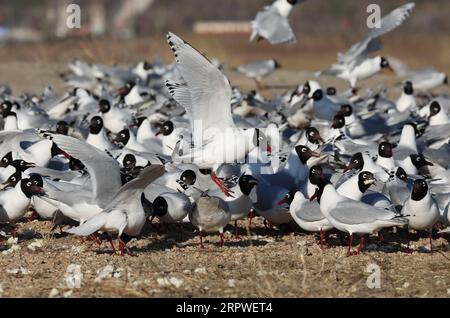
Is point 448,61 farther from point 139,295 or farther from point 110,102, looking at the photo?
point 139,295

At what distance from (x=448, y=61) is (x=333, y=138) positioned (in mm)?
16792

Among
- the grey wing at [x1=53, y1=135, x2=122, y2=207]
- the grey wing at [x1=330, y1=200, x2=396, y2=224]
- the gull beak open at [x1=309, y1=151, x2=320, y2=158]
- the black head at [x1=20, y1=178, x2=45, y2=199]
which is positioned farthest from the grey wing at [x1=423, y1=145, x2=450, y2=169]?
the black head at [x1=20, y1=178, x2=45, y2=199]

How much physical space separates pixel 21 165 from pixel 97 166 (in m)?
2.07

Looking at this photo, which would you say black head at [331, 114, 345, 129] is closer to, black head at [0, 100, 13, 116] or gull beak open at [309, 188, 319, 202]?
gull beak open at [309, 188, 319, 202]

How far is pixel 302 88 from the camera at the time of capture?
1496cm

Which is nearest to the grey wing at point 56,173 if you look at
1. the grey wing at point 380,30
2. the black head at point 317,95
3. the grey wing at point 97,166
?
the grey wing at point 97,166

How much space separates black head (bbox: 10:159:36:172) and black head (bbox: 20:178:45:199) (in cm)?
111

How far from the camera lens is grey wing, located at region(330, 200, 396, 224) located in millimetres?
7586

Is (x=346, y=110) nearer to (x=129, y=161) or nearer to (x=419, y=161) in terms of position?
(x=419, y=161)

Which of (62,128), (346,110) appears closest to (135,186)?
(62,128)

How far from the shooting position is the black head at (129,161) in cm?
966

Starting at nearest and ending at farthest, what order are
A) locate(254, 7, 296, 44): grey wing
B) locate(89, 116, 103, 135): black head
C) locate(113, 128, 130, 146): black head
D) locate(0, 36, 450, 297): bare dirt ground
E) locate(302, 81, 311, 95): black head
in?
1. locate(0, 36, 450, 297): bare dirt ground
2. locate(89, 116, 103, 135): black head
3. locate(113, 128, 130, 146): black head
4. locate(254, 7, 296, 44): grey wing
5. locate(302, 81, 311, 95): black head

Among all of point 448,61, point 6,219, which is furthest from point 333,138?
point 448,61

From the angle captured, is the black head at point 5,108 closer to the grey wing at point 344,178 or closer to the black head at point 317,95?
the black head at point 317,95
